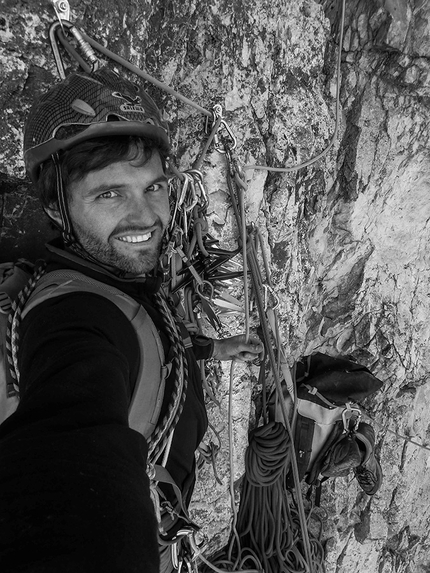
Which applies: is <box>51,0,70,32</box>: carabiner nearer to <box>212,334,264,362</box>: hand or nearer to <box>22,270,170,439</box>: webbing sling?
<box>22,270,170,439</box>: webbing sling

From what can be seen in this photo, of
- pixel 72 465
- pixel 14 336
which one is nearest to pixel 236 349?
pixel 14 336

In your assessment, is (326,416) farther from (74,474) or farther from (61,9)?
(61,9)

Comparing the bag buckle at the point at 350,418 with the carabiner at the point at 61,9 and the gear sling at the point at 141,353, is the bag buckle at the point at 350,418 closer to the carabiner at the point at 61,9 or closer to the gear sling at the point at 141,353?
the gear sling at the point at 141,353

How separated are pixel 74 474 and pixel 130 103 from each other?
53.4 inches

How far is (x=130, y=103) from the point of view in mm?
1541

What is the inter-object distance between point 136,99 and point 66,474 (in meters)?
1.42

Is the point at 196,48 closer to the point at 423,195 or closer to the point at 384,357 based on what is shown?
the point at 423,195

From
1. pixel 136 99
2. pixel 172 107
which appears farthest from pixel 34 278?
pixel 172 107

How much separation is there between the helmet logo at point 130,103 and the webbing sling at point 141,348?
26.6 inches

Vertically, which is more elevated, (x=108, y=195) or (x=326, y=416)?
(x=108, y=195)

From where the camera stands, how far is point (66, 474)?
683 mm

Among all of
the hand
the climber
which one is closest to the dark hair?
the climber

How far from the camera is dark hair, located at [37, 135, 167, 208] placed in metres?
1.41

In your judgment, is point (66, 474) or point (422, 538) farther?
point (422, 538)
